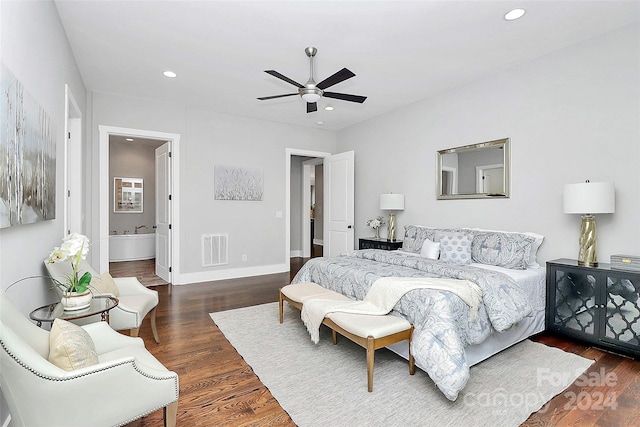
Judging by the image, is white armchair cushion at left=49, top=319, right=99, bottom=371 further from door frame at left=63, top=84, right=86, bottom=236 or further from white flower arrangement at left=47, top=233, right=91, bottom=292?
door frame at left=63, top=84, right=86, bottom=236

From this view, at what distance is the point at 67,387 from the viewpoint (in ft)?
3.86

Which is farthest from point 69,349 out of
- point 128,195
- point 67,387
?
point 128,195

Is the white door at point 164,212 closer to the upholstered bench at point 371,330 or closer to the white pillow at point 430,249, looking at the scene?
the upholstered bench at point 371,330

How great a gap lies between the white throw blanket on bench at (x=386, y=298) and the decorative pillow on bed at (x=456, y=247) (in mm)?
1124

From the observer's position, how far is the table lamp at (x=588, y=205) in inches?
107

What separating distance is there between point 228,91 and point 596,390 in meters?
4.72

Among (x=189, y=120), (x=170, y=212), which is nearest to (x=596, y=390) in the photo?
(x=170, y=212)

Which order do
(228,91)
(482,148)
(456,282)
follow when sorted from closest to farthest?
(456,282) → (482,148) → (228,91)

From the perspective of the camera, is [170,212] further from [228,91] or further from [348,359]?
[348,359]

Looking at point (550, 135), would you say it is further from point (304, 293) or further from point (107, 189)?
point (107, 189)

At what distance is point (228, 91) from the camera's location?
4285 millimetres

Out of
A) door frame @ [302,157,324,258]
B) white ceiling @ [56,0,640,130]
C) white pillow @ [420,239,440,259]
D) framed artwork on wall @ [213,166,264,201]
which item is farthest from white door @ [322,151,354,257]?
white pillow @ [420,239,440,259]

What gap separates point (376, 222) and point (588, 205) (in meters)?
2.90

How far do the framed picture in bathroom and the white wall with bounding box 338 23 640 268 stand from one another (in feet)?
20.9
